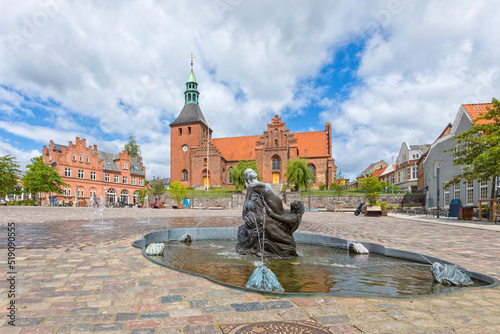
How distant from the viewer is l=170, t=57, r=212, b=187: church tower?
53875 millimetres

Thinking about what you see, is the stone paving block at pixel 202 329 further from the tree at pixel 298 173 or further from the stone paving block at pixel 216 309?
the tree at pixel 298 173

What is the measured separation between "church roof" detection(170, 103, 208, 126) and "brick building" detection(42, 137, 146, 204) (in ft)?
53.1

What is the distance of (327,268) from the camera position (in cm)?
515

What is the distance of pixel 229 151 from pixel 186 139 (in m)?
9.19

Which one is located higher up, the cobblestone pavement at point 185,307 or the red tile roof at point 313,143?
the red tile roof at point 313,143

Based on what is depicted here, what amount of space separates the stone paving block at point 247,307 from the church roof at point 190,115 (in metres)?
53.0

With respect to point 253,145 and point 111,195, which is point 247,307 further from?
point 111,195

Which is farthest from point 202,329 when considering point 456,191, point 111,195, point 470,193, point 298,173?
point 111,195

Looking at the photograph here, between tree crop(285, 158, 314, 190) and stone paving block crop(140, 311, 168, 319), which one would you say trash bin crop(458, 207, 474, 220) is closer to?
tree crop(285, 158, 314, 190)

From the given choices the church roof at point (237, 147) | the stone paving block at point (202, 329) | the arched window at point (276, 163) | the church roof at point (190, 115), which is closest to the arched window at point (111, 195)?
the church roof at point (190, 115)

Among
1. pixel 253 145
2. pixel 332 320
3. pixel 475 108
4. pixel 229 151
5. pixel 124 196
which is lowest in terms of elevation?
pixel 124 196

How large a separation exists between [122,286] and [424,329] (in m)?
3.17

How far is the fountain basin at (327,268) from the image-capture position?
12.6ft

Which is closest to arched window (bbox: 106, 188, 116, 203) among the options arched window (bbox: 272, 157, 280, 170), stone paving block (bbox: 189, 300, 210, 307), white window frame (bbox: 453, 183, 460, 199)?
arched window (bbox: 272, 157, 280, 170)
